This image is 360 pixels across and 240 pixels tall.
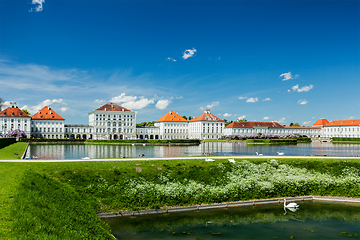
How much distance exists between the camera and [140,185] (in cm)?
1647

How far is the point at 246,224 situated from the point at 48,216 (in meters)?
9.61

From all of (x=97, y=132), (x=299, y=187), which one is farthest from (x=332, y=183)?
(x=97, y=132)

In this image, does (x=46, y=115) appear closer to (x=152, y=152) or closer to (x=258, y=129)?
(x=152, y=152)

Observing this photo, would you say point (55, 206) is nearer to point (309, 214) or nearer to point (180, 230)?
point (180, 230)

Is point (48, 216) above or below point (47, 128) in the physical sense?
below

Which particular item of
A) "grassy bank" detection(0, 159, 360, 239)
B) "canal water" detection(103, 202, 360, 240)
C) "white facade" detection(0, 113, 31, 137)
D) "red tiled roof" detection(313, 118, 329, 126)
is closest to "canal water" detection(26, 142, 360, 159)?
"grassy bank" detection(0, 159, 360, 239)

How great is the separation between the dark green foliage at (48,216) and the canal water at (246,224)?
241 cm

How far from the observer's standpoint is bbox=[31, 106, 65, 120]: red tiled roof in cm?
9818

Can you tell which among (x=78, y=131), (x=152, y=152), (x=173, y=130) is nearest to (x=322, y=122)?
(x=173, y=130)

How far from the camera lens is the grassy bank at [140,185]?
9750 mm

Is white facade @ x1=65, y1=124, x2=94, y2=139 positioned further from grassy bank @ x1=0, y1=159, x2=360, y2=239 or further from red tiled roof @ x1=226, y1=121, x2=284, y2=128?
grassy bank @ x1=0, y1=159, x2=360, y2=239

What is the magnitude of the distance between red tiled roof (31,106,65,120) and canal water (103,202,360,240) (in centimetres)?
9779

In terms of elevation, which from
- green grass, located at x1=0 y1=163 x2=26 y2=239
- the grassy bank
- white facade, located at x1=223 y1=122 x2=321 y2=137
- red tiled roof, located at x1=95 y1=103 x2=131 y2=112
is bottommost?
the grassy bank

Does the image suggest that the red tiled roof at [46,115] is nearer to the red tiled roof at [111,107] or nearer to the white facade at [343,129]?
the red tiled roof at [111,107]
